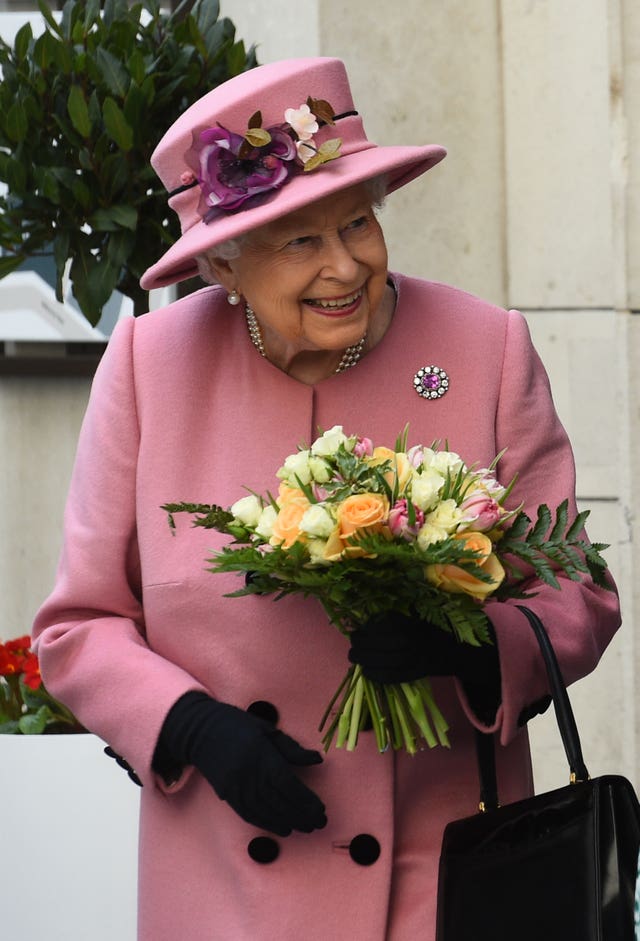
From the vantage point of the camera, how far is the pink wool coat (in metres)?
2.48

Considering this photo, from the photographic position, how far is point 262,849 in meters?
2.49

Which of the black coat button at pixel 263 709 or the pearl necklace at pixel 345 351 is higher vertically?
the pearl necklace at pixel 345 351

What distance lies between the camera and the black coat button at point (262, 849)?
2.49 m

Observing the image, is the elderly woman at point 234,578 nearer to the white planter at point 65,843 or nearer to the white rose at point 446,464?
the white rose at point 446,464

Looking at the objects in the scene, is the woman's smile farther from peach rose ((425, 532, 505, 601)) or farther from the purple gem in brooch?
Result: peach rose ((425, 532, 505, 601))

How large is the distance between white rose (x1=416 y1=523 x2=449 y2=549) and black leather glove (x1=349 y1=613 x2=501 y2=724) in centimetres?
14

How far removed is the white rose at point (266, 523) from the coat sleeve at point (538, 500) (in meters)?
0.36

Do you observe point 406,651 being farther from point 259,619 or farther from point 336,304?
point 336,304

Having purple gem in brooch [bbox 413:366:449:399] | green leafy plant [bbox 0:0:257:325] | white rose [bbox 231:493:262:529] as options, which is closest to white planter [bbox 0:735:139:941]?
green leafy plant [bbox 0:0:257:325]

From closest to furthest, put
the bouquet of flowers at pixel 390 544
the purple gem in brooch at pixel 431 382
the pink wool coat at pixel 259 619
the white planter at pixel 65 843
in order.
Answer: the bouquet of flowers at pixel 390 544
the pink wool coat at pixel 259 619
the purple gem in brooch at pixel 431 382
the white planter at pixel 65 843

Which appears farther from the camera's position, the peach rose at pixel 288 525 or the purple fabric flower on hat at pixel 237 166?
the purple fabric flower on hat at pixel 237 166

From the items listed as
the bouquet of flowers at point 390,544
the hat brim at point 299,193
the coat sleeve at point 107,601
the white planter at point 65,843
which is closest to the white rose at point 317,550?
the bouquet of flowers at point 390,544

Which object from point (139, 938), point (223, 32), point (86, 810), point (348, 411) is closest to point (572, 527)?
point (348, 411)

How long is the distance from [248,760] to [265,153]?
2.93ft
